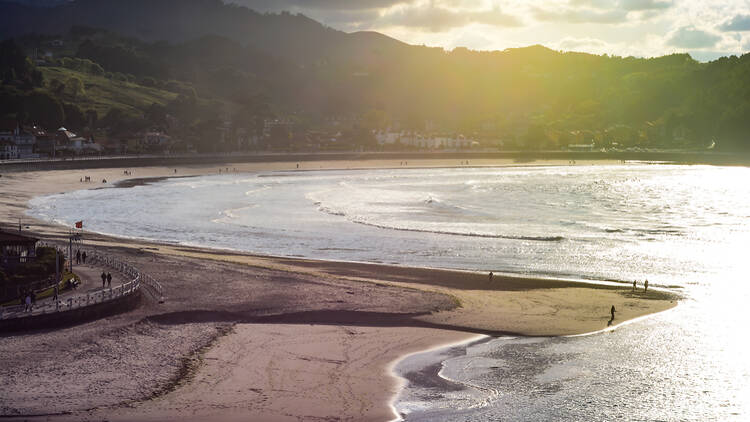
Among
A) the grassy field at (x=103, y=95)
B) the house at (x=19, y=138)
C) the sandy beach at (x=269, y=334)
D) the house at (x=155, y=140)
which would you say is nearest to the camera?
the sandy beach at (x=269, y=334)

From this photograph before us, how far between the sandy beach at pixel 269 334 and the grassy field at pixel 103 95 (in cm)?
13441

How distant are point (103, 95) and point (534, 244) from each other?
15382 cm

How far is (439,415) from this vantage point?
19.2 m

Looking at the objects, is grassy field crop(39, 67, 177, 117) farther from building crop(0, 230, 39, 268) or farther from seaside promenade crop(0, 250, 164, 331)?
building crop(0, 230, 39, 268)

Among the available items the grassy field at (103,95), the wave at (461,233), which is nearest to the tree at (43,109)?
the grassy field at (103,95)

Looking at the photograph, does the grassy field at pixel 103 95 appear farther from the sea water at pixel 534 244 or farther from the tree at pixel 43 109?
the sea water at pixel 534 244

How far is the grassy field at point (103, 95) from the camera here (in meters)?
167

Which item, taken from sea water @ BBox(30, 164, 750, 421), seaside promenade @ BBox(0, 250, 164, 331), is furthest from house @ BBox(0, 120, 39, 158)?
seaside promenade @ BBox(0, 250, 164, 331)

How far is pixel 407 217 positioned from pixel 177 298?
34180mm

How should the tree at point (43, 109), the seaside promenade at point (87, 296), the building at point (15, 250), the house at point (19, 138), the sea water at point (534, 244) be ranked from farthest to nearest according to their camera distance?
1. the tree at point (43, 109)
2. the house at point (19, 138)
3. the building at point (15, 250)
4. the seaside promenade at point (87, 296)
5. the sea water at point (534, 244)

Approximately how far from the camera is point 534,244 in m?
48.0

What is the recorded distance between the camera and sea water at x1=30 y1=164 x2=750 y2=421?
830 inches

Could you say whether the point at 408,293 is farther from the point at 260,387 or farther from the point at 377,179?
the point at 377,179

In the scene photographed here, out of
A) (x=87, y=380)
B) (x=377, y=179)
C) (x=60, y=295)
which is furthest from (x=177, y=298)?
(x=377, y=179)
